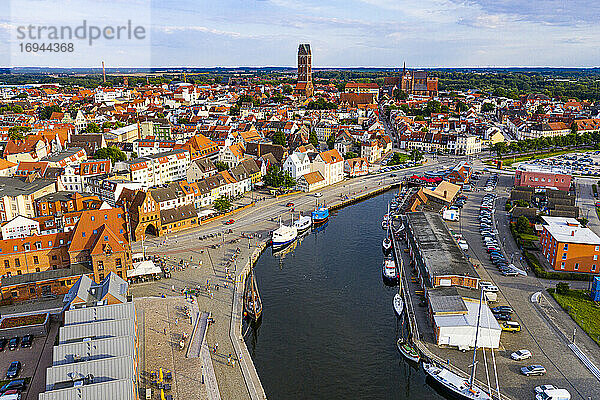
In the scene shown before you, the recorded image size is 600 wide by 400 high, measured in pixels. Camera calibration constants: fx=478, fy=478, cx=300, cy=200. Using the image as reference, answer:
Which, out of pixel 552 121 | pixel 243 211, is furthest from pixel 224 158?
pixel 552 121

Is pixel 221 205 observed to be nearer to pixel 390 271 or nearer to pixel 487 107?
pixel 390 271

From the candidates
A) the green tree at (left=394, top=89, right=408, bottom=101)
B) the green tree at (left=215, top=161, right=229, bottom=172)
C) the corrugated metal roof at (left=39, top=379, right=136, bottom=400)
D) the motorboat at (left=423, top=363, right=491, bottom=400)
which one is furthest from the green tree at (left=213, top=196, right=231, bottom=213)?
the green tree at (left=394, top=89, right=408, bottom=101)

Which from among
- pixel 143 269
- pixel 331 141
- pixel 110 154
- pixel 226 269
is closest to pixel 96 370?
pixel 143 269

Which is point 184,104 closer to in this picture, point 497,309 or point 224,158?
point 224,158

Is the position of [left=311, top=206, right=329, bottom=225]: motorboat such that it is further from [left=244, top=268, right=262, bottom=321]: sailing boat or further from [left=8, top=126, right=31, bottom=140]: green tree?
[left=8, top=126, right=31, bottom=140]: green tree

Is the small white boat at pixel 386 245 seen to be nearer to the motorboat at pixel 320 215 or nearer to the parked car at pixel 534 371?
the motorboat at pixel 320 215
